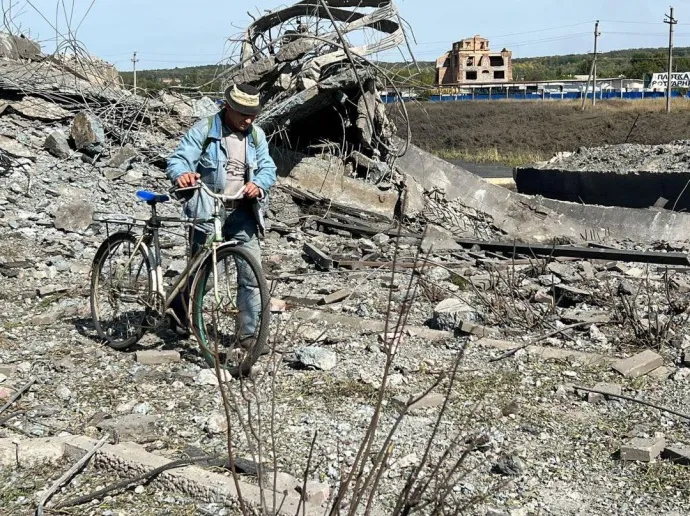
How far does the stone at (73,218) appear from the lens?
9.50 m

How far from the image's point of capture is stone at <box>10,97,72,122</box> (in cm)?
1222

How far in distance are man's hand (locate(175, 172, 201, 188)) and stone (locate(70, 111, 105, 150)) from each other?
698 centimetres

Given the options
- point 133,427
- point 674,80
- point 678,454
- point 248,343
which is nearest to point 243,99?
point 248,343

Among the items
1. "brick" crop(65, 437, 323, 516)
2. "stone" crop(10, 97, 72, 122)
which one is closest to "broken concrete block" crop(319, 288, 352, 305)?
"brick" crop(65, 437, 323, 516)

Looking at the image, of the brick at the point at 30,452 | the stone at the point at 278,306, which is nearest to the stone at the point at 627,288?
the stone at the point at 278,306

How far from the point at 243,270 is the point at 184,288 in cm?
47

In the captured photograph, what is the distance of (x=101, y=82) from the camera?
Result: 1347 cm

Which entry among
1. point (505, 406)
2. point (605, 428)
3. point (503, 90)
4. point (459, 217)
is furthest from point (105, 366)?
point (503, 90)

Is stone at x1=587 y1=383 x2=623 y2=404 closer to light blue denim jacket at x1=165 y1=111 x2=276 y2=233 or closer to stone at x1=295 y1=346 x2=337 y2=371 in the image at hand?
stone at x1=295 y1=346 x2=337 y2=371

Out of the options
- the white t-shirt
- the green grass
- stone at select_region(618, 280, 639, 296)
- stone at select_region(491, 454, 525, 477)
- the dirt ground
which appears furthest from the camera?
the dirt ground

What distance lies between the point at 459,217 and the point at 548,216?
1.47m

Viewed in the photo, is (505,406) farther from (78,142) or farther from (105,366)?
(78,142)

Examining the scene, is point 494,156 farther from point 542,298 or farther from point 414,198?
point 542,298

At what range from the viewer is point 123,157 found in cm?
1177
